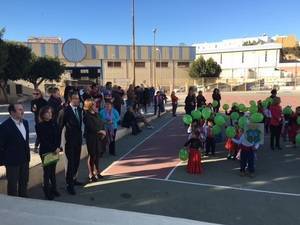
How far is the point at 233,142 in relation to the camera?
35.3 ft

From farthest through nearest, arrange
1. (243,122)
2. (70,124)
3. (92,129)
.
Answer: (243,122) → (92,129) → (70,124)

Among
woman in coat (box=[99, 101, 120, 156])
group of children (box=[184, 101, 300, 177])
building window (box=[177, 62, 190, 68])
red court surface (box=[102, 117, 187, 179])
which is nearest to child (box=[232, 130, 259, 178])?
group of children (box=[184, 101, 300, 177])

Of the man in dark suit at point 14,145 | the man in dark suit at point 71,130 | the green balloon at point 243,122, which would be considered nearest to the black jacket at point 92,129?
the man in dark suit at point 71,130

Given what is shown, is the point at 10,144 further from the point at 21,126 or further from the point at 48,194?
the point at 48,194

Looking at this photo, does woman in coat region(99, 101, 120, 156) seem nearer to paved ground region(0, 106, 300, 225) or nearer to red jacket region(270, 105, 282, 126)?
paved ground region(0, 106, 300, 225)

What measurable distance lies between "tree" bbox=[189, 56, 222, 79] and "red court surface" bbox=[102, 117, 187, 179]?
177ft

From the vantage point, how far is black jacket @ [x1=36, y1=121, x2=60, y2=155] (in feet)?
22.1

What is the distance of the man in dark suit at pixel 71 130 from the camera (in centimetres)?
725

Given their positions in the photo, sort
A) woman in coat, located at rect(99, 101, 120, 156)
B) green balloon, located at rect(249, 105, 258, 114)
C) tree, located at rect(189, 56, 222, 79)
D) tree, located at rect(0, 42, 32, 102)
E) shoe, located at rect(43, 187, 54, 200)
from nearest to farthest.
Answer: shoe, located at rect(43, 187, 54, 200), woman in coat, located at rect(99, 101, 120, 156), green balloon, located at rect(249, 105, 258, 114), tree, located at rect(0, 42, 32, 102), tree, located at rect(189, 56, 222, 79)

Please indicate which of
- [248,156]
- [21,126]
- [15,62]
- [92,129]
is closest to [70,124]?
[92,129]

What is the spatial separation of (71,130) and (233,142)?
5.05m

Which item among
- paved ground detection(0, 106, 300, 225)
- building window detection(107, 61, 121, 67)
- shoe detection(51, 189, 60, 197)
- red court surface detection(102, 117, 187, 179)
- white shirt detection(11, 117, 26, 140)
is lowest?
paved ground detection(0, 106, 300, 225)

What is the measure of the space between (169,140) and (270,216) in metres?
7.97

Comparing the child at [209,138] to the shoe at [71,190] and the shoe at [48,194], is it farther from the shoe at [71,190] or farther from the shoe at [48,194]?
the shoe at [48,194]
